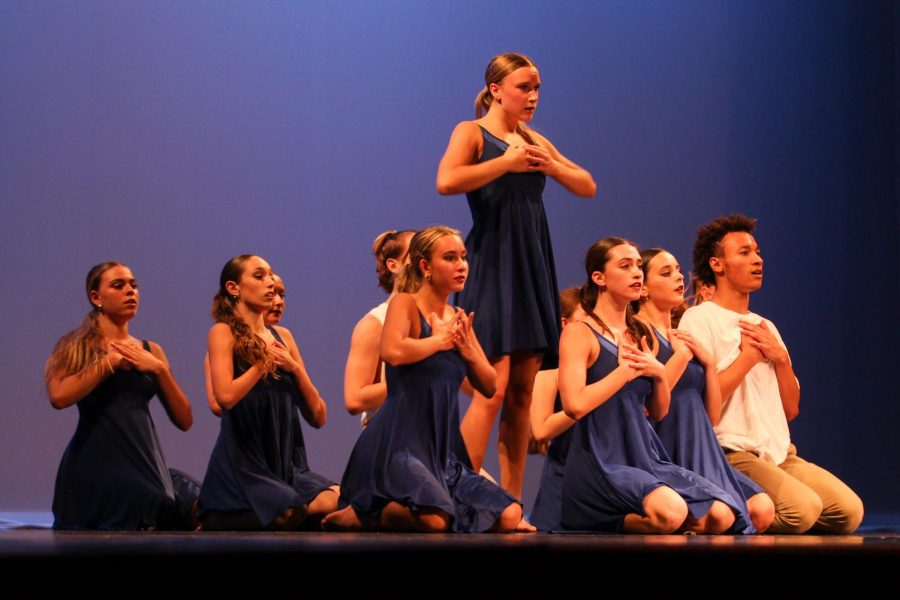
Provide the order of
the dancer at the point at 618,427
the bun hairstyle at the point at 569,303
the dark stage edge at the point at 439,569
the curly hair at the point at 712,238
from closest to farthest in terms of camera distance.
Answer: the dark stage edge at the point at 439,569, the dancer at the point at 618,427, the bun hairstyle at the point at 569,303, the curly hair at the point at 712,238

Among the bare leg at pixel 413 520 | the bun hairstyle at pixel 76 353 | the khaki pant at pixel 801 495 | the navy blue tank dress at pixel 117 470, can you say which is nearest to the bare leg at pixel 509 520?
the bare leg at pixel 413 520

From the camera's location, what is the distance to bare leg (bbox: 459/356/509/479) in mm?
3584

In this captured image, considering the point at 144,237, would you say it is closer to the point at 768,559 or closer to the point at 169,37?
→ the point at 169,37

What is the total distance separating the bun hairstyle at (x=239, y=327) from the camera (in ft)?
12.8

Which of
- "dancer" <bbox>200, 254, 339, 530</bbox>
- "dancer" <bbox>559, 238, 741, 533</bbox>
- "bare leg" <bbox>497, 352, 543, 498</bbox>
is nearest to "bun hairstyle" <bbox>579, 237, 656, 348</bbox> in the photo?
"dancer" <bbox>559, 238, 741, 533</bbox>

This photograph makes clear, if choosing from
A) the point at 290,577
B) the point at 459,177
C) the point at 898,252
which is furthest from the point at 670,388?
the point at 898,252

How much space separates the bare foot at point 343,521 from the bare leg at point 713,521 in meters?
0.96

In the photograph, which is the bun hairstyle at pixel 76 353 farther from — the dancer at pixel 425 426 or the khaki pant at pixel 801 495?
the khaki pant at pixel 801 495

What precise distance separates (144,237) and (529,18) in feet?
7.00

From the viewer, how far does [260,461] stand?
→ 3.91 meters

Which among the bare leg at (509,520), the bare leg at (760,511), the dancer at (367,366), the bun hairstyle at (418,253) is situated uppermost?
the bun hairstyle at (418,253)

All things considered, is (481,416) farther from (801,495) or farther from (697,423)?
(801,495)

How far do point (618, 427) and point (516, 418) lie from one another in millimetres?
314

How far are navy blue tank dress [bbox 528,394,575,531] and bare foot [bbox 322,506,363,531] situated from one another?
2.49 feet
